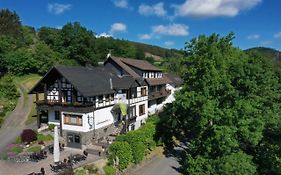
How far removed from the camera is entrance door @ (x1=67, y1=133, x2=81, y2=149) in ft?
128

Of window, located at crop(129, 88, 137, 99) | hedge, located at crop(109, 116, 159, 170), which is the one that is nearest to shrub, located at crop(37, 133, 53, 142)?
hedge, located at crop(109, 116, 159, 170)

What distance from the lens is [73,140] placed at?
39.4 m

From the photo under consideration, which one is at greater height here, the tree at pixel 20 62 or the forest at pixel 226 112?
the tree at pixel 20 62

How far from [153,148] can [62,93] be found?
14.9 meters

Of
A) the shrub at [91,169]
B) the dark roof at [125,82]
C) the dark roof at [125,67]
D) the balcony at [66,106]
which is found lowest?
the shrub at [91,169]

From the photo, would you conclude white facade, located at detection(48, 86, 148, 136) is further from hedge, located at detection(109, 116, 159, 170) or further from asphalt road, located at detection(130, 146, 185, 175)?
asphalt road, located at detection(130, 146, 185, 175)

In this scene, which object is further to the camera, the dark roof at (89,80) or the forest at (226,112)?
the dark roof at (89,80)

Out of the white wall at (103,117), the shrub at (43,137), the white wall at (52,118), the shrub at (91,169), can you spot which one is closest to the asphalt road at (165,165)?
the shrub at (91,169)

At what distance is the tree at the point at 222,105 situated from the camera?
3094 cm

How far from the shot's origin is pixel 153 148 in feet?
140

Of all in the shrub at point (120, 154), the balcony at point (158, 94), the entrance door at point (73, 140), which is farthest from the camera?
the balcony at point (158, 94)

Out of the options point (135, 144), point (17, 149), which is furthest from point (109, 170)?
point (17, 149)

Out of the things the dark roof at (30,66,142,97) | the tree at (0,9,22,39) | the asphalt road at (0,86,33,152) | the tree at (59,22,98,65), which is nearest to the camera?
the dark roof at (30,66,142,97)

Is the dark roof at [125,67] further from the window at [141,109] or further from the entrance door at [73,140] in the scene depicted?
the entrance door at [73,140]
